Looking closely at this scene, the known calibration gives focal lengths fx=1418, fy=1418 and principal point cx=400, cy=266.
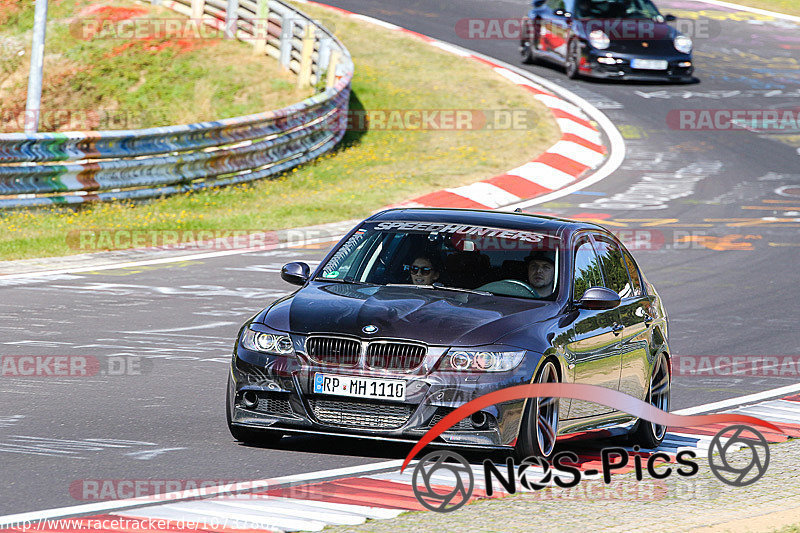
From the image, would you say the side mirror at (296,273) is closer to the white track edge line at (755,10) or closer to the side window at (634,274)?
the side window at (634,274)

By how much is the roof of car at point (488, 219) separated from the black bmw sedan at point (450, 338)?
0.05 feet

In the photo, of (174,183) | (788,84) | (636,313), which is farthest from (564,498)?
(788,84)

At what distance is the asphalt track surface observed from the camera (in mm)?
7848

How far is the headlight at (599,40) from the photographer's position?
28.3 meters

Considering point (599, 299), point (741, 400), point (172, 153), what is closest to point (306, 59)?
point (172, 153)

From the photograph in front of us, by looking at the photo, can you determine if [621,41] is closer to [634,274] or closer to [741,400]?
[741,400]

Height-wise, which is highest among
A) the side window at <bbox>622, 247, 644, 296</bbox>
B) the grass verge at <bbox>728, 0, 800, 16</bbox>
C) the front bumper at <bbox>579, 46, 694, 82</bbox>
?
the side window at <bbox>622, 247, 644, 296</bbox>

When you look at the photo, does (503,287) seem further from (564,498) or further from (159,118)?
(159,118)

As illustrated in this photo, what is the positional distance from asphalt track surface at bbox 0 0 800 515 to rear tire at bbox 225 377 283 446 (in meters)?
0.09

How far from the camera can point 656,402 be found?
9414mm

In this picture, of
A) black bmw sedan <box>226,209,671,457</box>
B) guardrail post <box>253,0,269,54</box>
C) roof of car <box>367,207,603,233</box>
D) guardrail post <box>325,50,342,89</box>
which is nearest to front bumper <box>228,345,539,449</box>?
black bmw sedan <box>226,209,671,457</box>

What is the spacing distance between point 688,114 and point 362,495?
21.5 metres

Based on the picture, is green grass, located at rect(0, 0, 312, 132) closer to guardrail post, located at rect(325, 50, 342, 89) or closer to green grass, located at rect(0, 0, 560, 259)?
guardrail post, located at rect(325, 50, 342, 89)

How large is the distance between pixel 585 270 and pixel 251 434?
243 centimetres
